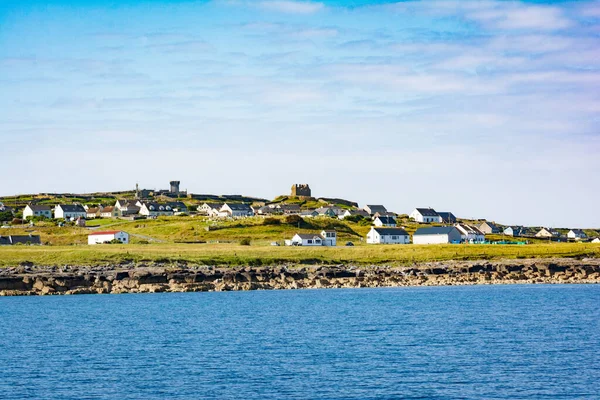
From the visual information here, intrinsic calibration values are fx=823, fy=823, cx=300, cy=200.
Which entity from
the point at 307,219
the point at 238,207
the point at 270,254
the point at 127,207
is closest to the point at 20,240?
the point at 270,254

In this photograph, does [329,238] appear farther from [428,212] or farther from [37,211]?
[37,211]

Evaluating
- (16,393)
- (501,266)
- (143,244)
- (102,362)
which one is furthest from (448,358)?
(143,244)

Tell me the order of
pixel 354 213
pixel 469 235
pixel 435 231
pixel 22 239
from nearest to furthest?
pixel 22 239
pixel 435 231
pixel 469 235
pixel 354 213

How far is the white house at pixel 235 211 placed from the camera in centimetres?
17975

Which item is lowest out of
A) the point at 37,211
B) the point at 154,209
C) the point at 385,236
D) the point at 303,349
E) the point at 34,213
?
the point at 303,349

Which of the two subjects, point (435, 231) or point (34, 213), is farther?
point (34, 213)

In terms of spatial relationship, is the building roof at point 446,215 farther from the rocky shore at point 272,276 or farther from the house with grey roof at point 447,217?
the rocky shore at point 272,276

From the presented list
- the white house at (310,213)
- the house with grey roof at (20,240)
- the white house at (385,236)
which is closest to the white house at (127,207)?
the white house at (310,213)

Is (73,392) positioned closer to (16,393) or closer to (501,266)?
(16,393)

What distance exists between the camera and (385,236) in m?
136

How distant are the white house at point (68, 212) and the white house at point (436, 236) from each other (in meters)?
81.2

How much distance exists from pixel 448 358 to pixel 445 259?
222ft

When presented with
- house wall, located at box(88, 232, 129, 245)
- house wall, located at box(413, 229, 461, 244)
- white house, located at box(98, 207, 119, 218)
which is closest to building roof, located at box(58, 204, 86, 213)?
white house, located at box(98, 207, 119, 218)

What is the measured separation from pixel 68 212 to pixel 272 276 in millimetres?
104437
